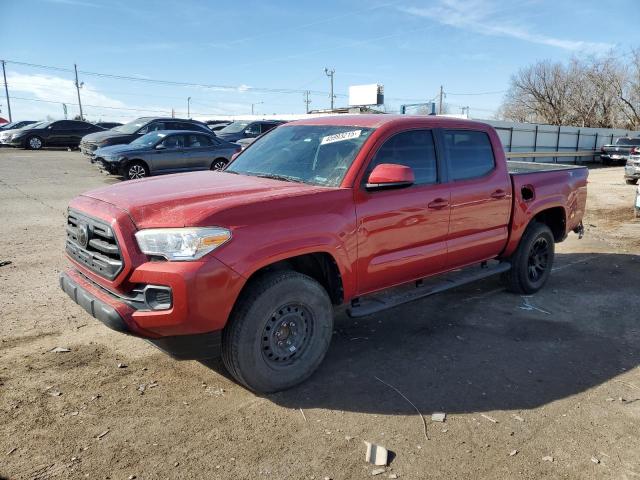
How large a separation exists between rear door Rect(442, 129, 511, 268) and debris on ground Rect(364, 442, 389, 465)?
2.16 meters

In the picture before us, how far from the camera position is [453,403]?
136 inches

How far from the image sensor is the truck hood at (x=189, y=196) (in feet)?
10.1

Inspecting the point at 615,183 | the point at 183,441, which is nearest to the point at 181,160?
the point at 183,441

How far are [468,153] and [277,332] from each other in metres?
2.70

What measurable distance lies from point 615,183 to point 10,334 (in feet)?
67.9

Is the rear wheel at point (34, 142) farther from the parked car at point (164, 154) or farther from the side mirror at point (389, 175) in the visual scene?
the side mirror at point (389, 175)

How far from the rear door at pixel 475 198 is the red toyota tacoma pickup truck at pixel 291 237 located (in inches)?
0.7

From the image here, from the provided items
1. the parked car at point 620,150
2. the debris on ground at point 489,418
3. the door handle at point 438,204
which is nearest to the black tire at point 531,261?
the door handle at point 438,204

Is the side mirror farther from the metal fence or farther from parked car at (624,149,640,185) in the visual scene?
the metal fence

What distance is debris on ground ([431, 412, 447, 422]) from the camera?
10.6 feet

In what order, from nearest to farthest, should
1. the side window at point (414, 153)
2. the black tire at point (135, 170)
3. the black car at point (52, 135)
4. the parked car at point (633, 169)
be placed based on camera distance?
1. the side window at point (414, 153)
2. the black tire at point (135, 170)
3. the parked car at point (633, 169)
4. the black car at point (52, 135)

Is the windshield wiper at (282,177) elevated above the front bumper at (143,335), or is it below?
above

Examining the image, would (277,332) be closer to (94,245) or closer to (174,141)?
(94,245)

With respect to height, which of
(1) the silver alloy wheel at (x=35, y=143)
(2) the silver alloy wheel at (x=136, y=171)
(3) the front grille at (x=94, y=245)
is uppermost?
(1) the silver alloy wheel at (x=35, y=143)
